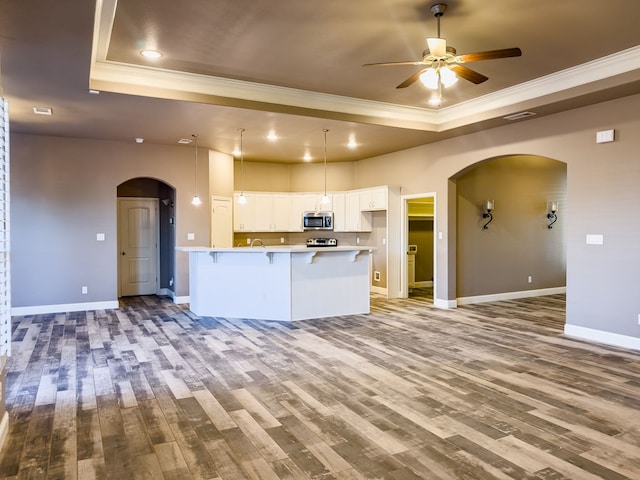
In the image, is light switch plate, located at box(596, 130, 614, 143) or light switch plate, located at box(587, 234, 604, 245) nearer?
light switch plate, located at box(596, 130, 614, 143)

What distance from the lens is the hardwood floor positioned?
2.58m

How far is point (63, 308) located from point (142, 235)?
2381 millimetres

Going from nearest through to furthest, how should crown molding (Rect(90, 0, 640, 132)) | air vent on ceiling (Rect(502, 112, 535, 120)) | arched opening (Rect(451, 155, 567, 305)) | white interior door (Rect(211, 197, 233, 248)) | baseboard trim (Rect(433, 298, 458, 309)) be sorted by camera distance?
1. crown molding (Rect(90, 0, 640, 132))
2. air vent on ceiling (Rect(502, 112, 535, 120))
3. baseboard trim (Rect(433, 298, 458, 309))
4. arched opening (Rect(451, 155, 567, 305))
5. white interior door (Rect(211, 197, 233, 248))

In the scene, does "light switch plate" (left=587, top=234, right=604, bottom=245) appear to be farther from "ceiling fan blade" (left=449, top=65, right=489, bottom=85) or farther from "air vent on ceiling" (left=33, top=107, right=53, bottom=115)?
"air vent on ceiling" (left=33, top=107, right=53, bottom=115)

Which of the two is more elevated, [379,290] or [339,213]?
[339,213]

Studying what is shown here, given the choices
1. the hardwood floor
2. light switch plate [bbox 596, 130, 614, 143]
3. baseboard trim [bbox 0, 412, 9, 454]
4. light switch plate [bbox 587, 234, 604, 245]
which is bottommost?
the hardwood floor

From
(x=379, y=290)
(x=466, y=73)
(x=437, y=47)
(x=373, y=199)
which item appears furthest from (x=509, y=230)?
(x=437, y=47)

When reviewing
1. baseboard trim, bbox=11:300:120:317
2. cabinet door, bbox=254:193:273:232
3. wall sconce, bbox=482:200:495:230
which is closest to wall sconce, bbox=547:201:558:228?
wall sconce, bbox=482:200:495:230

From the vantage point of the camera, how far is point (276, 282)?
649cm

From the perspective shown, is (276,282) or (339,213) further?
(339,213)

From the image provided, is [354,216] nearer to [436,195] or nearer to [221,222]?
[436,195]

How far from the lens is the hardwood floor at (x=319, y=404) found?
8.46 ft

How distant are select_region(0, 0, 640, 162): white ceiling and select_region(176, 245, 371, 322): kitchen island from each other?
1.93 metres

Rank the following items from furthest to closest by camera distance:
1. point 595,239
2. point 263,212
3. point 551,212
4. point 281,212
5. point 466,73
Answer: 1. point 281,212
2. point 263,212
3. point 551,212
4. point 595,239
5. point 466,73
